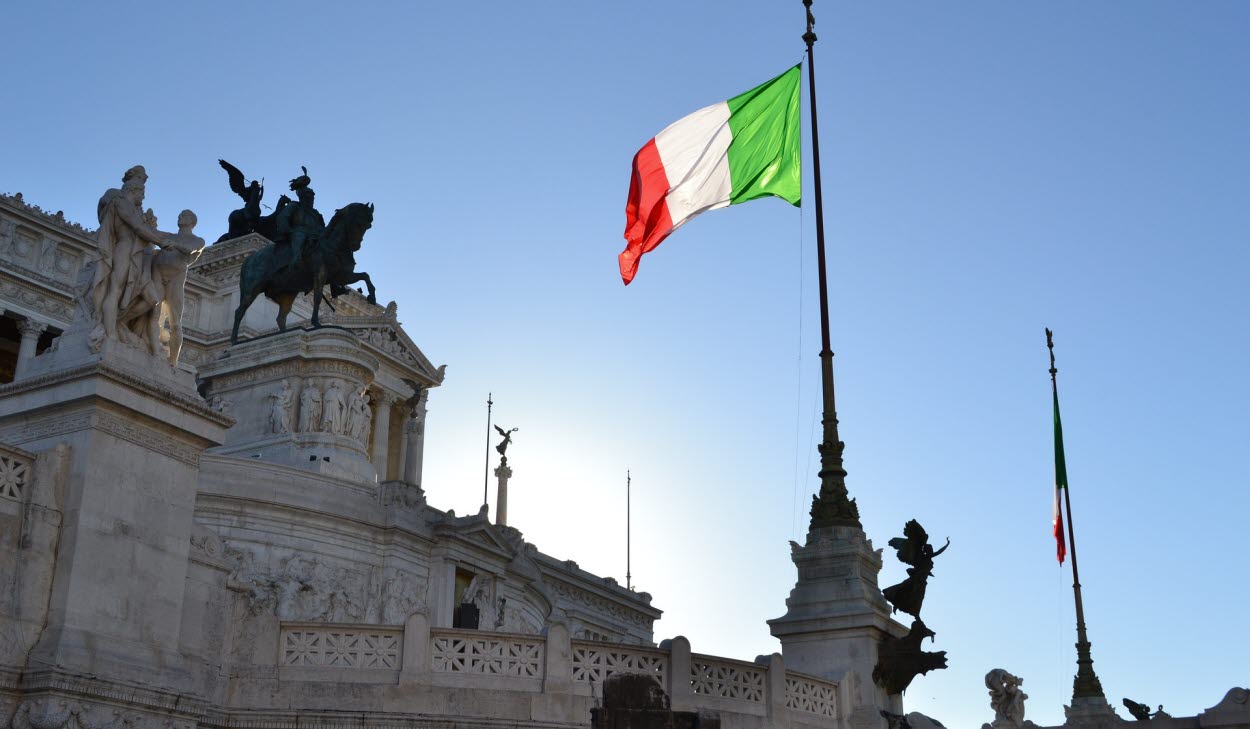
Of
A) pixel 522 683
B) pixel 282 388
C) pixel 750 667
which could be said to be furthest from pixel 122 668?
pixel 282 388

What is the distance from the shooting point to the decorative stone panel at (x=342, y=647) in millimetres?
15406

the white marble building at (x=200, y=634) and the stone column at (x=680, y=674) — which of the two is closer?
the white marble building at (x=200, y=634)

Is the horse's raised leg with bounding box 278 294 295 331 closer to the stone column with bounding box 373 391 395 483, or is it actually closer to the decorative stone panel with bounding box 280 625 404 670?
the stone column with bounding box 373 391 395 483

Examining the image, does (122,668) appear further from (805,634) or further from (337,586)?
(337,586)

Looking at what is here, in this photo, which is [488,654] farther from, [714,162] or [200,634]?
[714,162]

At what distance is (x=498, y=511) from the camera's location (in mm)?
66125

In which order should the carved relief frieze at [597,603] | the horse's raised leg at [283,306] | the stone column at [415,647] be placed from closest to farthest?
the stone column at [415,647] → the horse's raised leg at [283,306] → the carved relief frieze at [597,603]

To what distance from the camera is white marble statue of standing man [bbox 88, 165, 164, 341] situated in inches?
562

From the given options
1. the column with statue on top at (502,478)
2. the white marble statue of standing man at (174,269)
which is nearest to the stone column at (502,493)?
the column with statue on top at (502,478)

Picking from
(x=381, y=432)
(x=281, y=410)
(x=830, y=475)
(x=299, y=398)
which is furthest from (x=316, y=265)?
(x=830, y=475)

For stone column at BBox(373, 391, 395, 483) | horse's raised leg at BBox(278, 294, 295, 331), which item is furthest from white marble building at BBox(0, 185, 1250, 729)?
stone column at BBox(373, 391, 395, 483)

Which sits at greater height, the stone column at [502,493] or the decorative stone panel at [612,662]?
the stone column at [502,493]

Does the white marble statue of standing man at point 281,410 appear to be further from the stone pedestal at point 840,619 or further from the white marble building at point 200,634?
the stone pedestal at point 840,619

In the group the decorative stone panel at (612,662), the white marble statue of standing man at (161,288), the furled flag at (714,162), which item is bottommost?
the decorative stone panel at (612,662)
